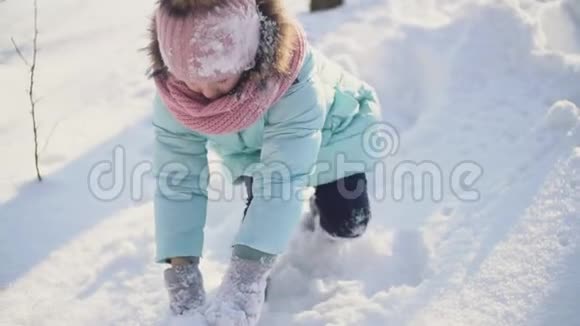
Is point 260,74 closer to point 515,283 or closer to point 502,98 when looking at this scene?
point 515,283

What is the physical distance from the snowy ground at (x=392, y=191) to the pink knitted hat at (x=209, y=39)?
2.60 feet

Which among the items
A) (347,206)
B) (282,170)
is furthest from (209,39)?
(347,206)

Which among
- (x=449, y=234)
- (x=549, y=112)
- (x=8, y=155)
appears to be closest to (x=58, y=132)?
(x=8, y=155)

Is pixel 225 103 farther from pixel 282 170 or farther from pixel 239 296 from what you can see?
pixel 239 296

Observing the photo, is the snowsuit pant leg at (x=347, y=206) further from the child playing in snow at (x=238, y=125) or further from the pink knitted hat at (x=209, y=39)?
the pink knitted hat at (x=209, y=39)

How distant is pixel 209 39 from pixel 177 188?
1.71ft

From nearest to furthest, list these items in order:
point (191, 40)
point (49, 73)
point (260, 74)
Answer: point (191, 40)
point (260, 74)
point (49, 73)

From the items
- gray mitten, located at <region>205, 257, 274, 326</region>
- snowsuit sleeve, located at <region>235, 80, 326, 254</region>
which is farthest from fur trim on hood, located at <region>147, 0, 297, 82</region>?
gray mitten, located at <region>205, 257, 274, 326</region>

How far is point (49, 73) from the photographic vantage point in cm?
349

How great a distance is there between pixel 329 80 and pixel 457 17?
1709mm

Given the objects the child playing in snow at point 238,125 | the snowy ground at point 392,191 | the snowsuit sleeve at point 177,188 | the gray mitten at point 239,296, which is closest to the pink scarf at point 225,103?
the child playing in snow at point 238,125

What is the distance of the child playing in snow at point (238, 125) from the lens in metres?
1.55

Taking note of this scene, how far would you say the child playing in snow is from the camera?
1550 mm

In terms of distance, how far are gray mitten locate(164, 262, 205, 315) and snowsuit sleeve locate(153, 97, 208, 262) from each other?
0.16 ft
